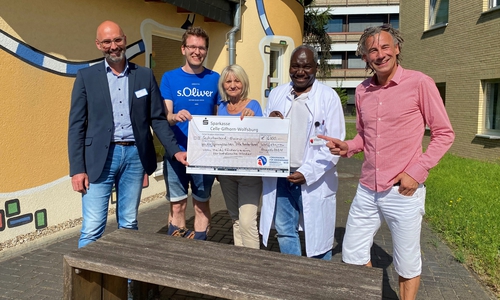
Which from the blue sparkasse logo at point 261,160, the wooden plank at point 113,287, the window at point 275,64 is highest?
the window at point 275,64

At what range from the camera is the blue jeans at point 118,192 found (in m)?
3.26

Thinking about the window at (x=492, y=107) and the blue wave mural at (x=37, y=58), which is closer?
the blue wave mural at (x=37, y=58)

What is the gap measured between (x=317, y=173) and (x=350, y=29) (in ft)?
160

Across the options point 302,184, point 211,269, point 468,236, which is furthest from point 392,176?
point 468,236

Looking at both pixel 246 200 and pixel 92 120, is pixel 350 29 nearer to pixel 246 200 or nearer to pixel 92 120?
pixel 246 200

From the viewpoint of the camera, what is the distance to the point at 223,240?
513 cm

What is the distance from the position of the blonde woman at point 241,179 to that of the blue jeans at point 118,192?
0.77 meters

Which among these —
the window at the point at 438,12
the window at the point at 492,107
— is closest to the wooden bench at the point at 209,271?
the window at the point at 492,107

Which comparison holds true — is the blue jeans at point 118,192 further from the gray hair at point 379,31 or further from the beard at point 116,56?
the gray hair at point 379,31

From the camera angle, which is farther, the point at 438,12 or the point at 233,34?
Result: the point at 438,12

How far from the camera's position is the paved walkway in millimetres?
3723

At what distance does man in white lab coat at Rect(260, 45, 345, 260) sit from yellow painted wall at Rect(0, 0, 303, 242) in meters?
3.02

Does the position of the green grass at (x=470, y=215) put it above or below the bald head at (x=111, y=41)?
below

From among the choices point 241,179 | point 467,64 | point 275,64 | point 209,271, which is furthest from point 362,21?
point 209,271
